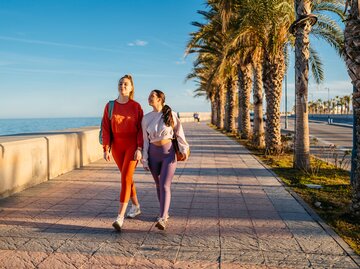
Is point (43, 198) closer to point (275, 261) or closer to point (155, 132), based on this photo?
point (155, 132)

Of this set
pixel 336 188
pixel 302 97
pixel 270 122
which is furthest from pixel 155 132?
pixel 270 122

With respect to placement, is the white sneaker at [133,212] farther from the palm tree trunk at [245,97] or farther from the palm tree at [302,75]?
the palm tree trunk at [245,97]

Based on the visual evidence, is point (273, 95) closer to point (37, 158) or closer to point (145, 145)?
point (37, 158)

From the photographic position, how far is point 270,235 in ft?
14.1

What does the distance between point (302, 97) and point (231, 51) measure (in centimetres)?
624

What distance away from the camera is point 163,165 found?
4496 mm

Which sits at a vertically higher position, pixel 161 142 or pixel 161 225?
pixel 161 142

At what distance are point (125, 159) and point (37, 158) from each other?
380 cm

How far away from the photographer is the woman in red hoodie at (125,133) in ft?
14.7

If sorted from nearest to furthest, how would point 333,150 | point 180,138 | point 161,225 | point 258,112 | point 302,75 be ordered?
1. point 161,225
2. point 180,138
3. point 302,75
4. point 333,150
5. point 258,112

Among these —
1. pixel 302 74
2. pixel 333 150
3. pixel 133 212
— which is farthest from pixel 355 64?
pixel 333 150

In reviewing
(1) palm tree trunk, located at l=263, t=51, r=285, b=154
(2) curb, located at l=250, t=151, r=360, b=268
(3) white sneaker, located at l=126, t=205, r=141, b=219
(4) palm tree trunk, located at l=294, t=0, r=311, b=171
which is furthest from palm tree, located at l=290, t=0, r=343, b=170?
(3) white sneaker, located at l=126, t=205, r=141, b=219

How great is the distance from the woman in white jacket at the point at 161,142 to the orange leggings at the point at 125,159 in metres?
0.17

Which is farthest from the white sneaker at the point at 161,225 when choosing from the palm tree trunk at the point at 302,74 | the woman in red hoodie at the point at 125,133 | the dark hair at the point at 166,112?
the palm tree trunk at the point at 302,74
